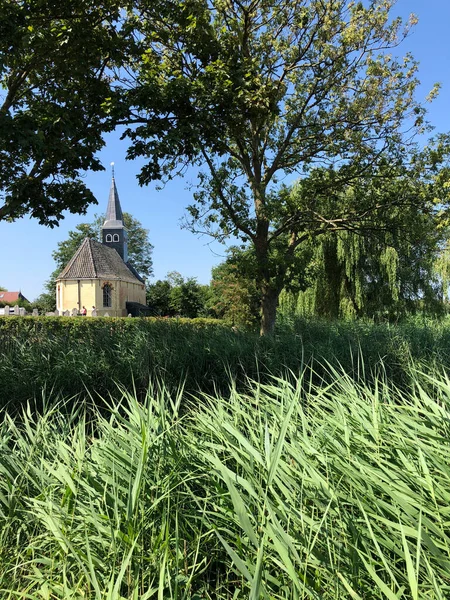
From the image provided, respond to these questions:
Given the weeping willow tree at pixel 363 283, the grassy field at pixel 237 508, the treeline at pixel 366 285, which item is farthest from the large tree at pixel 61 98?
the weeping willow tree at pixel 363 283

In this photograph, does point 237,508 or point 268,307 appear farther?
point 268,307

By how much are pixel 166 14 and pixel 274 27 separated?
11.2 ft

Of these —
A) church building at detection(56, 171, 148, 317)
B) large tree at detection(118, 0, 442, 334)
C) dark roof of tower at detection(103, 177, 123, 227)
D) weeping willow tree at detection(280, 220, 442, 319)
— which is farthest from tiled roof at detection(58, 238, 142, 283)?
large tree at detection(118, 0, 442, 334)

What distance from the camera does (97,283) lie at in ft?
148

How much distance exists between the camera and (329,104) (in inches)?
378

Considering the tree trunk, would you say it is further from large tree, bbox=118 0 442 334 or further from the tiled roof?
the tiled roof

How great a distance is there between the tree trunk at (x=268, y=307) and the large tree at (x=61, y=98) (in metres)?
4.45

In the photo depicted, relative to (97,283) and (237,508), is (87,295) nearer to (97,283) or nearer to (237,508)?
(97,283)

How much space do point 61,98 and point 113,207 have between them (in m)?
49.3

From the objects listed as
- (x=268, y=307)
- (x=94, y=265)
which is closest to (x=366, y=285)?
(x=268, y=307)

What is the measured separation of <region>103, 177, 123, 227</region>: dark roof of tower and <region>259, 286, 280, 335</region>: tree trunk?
46.0 metres

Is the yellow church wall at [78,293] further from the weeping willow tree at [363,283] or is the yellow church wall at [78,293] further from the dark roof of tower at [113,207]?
the weeping willow tree at [363,283]

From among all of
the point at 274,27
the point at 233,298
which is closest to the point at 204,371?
the point at 274,27

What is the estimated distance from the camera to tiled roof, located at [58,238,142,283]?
45.3 metres
